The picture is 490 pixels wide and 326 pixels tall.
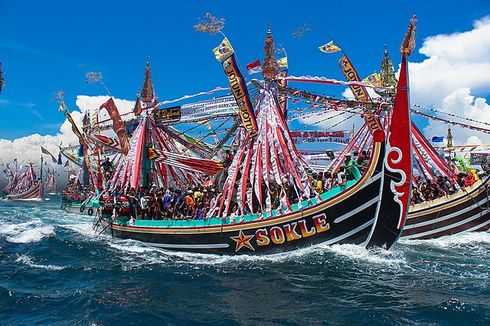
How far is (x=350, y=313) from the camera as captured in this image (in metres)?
8.70

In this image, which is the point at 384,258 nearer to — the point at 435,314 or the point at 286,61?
the point at 435,314

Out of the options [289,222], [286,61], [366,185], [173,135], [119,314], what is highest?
[286,61]

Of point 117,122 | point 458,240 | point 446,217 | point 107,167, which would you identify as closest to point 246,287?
point 458,240

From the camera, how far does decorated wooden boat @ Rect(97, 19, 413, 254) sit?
13.3 m

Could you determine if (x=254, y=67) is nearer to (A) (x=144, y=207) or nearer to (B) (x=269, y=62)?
(B) (x=269, y=62)

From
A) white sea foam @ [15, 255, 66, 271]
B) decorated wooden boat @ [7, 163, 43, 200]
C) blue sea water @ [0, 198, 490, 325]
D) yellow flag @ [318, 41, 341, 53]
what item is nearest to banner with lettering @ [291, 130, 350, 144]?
yellow flag @ [318, 41, 341, 53]

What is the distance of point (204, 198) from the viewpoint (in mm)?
17141

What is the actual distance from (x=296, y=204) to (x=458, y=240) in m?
9.78

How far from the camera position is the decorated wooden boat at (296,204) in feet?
43.7

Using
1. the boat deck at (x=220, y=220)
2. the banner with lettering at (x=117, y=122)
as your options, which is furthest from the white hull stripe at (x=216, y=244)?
the banner with lettering at (x=117, y=122)

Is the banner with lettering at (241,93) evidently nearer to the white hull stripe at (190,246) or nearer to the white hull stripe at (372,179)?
the white hull stripe at (190,246)

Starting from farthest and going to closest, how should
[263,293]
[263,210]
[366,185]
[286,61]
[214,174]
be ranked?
1. [286,61]
2. [214,174]
3. [263,210]
4. [366,185]
5. [263,293]

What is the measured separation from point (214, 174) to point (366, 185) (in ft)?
25.6

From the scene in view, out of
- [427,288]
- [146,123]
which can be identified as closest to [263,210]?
[427,288]
